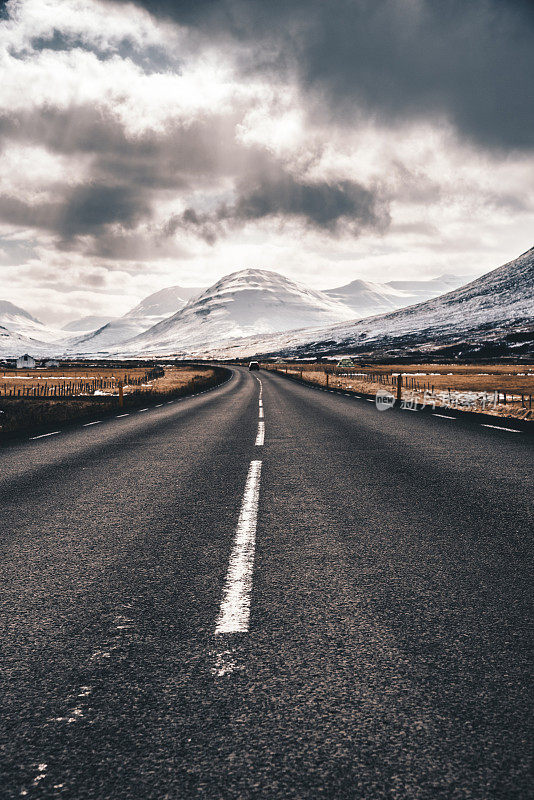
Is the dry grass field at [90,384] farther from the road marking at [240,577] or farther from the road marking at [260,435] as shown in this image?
the road marking at [240,577]

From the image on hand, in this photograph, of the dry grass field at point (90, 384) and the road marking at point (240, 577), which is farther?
the dry grass field at point (90, 384)

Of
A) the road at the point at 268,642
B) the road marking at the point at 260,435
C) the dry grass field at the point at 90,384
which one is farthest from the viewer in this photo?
the dry grass field at the point at 90,384

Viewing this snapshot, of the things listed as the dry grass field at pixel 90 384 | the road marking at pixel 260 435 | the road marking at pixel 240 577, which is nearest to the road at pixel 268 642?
the road marking at pixel 240 577

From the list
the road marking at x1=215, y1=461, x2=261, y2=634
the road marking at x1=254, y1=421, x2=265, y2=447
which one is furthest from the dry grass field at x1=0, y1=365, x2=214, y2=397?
the road marking at x1=215, y1=461, x2=261, y2=634

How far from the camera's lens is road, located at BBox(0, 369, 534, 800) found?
85.4 inches

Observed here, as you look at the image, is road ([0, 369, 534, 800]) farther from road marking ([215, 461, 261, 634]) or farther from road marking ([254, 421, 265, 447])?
road marking ([254, 421, 265, 447])

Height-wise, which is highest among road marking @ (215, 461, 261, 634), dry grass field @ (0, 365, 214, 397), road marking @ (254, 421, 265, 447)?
road marking @ (215, 461, 261, 634)

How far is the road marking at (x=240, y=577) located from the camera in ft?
11.2

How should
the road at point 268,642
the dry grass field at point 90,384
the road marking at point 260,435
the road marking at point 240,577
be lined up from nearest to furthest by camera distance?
1. the road at point 268,642
2. the road marking at point 240,577
3. the road marking at point 260,435
4. the dry grass field at point 90,384

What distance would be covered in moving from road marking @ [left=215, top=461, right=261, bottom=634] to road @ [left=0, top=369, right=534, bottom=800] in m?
0.02

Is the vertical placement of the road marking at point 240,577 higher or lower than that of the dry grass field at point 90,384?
higher

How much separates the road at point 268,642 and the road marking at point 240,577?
2 cm

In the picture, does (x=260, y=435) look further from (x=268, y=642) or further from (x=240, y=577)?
(x=268, y=642)

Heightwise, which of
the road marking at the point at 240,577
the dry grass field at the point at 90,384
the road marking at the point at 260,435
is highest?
the road marking at the point at 240,577
